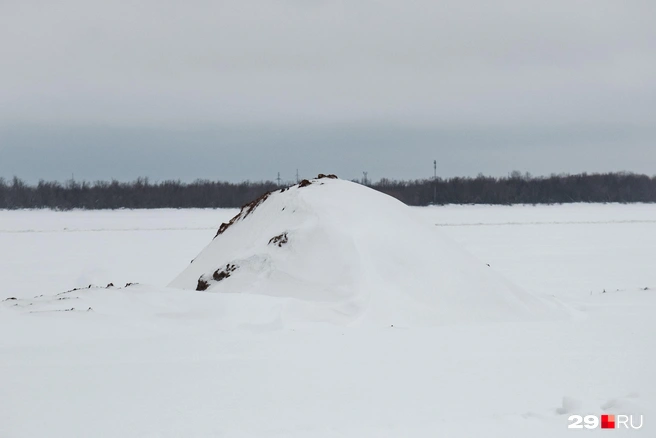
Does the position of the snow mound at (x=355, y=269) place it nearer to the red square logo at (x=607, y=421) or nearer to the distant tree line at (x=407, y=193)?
the red square logo at (x=607, y=421)

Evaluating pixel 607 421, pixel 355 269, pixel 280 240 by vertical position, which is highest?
pixel 280 240

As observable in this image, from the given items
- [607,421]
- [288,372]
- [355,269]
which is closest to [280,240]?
[355,269]

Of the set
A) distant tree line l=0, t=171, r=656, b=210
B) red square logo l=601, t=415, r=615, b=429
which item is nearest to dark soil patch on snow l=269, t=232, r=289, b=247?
red square logo l=601, t=415, r=615, b=429

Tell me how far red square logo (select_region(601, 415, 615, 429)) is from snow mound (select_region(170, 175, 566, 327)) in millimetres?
3146

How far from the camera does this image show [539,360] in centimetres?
503

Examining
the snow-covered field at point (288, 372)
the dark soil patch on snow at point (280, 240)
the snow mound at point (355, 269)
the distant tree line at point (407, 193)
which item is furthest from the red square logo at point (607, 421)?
the distant tree line at point (407, 193)

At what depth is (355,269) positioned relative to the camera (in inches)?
295

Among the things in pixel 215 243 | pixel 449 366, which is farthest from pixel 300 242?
pixel 449 366

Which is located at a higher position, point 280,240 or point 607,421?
point 280,240

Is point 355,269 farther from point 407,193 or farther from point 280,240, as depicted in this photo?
point 407,193

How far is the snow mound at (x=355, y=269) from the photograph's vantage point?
7086 mm

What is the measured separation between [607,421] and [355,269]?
4.10 metres

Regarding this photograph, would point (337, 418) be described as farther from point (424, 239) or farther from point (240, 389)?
point (424, 239)

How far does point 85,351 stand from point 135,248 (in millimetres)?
20147
